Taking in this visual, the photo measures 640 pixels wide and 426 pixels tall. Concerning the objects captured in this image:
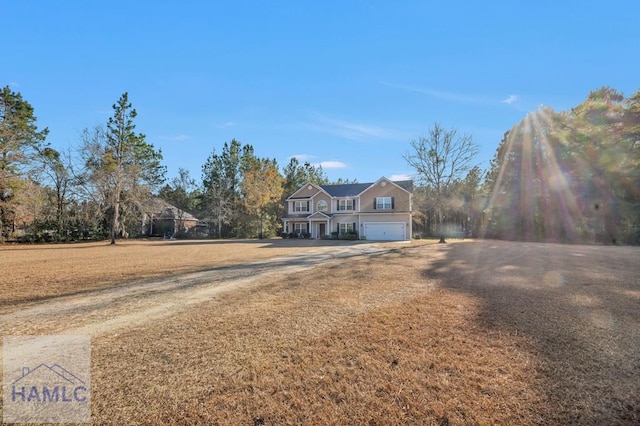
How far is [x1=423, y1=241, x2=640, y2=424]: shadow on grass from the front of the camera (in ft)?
10.1

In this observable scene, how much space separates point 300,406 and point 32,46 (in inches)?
669

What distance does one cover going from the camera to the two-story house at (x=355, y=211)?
33.8 metres

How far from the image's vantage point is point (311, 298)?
7117mm

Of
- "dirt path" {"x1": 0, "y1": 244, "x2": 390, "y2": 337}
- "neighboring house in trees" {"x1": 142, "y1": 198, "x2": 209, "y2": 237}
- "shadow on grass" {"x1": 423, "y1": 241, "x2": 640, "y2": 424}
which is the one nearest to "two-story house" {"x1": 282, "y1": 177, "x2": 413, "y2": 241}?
"neighboring house in trees" {"x1": 142, "y1": 198, "x2": 209, "y2": 237}

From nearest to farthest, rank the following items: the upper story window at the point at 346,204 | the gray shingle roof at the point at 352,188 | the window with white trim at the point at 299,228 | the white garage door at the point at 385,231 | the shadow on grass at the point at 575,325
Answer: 1. the shadow on grass at the point at 575,325
2. the white garage door at the point at 385,231
3. the gray shingle roof at the point at 352,188
4. the upper story window at the point at 346,204
5. the window with white trim at the point at 299,228

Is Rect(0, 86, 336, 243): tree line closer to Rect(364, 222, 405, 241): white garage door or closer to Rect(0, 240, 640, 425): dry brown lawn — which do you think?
Rect(364, 222, 405, 241): white garage door

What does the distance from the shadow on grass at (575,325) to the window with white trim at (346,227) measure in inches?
952

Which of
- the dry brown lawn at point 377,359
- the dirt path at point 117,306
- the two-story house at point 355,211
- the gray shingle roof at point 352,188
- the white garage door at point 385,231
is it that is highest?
the gray shingle roof at point 352,188

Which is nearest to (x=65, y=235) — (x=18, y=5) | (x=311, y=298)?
(x=18, y=5)

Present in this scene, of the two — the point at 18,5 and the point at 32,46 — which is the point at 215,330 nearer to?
the point at 18,5

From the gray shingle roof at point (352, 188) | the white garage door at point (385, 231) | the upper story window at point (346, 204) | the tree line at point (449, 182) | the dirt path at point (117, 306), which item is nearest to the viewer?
the dirt path at point (117, 306)

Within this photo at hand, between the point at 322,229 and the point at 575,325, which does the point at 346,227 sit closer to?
the point at 322,229

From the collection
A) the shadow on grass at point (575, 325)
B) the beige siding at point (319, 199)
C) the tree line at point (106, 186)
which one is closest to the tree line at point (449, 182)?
the tree line at point (106, 186)

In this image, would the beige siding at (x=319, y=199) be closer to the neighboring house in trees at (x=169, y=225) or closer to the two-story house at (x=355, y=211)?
the two-story house at (x=355, y=211)
